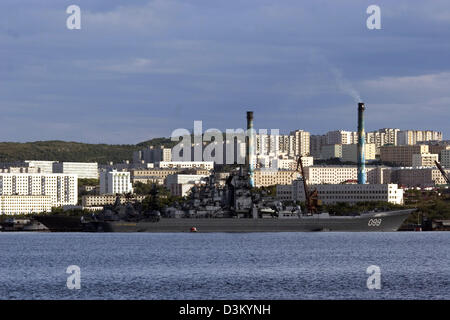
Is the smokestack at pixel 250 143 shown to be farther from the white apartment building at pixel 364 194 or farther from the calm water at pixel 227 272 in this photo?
the calm water at pixel 227 272

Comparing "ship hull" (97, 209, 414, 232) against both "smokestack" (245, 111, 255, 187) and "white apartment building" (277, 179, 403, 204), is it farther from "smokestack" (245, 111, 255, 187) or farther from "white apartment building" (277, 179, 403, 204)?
"white apartment building" (277, 179, 403, 204)

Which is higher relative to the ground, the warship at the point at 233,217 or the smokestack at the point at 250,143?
the smokestack at the point at 250,143

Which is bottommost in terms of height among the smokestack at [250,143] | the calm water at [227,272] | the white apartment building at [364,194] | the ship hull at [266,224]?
the calm water at [227,272]

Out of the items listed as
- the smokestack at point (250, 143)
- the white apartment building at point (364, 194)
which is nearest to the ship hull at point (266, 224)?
the smokestack at point (250, 143)

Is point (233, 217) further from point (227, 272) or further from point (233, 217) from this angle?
point (227, 272)

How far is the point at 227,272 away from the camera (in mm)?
54719

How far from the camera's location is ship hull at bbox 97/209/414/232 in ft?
385

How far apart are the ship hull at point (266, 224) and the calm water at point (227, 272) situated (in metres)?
34.3

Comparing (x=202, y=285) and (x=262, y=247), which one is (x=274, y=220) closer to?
(x=262, y=247)

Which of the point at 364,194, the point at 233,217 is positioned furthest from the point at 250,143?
the point at 233,217

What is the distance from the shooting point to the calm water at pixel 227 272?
146 feet

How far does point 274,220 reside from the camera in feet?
387

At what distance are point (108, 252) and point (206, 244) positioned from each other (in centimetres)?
1439
